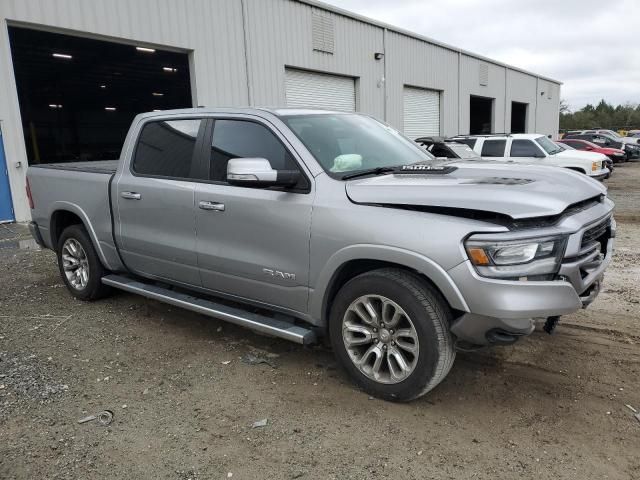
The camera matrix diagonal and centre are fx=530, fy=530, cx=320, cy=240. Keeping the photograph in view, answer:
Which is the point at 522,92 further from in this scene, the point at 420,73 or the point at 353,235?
the point at 353,235

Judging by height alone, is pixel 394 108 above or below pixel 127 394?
above

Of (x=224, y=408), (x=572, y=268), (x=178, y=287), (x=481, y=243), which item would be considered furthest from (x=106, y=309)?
(x=572, y=268)

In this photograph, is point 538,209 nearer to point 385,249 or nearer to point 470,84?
point 385,249

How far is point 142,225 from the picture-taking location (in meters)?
4.77

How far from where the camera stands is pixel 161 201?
4.54 metres

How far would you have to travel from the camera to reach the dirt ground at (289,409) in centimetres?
284

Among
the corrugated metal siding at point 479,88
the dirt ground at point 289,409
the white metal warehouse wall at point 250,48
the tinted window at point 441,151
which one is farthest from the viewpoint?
the corrugated metal siding at point 479,88

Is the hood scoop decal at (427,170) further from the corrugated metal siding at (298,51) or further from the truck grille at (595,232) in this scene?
the corrugated metal siding at (298,51)

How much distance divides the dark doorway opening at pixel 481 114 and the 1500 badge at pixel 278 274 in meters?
29.5

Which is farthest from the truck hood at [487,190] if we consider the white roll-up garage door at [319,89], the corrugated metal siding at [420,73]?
the corrugated metal siding at [420,73]

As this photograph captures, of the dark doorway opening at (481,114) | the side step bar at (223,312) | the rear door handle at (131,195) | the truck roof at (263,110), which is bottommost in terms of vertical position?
the side step bar at (223,312)

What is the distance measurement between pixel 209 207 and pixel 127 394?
1.48 m

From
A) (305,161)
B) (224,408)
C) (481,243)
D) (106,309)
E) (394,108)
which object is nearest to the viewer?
(481,243)

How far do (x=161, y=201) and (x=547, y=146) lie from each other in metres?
13.5
